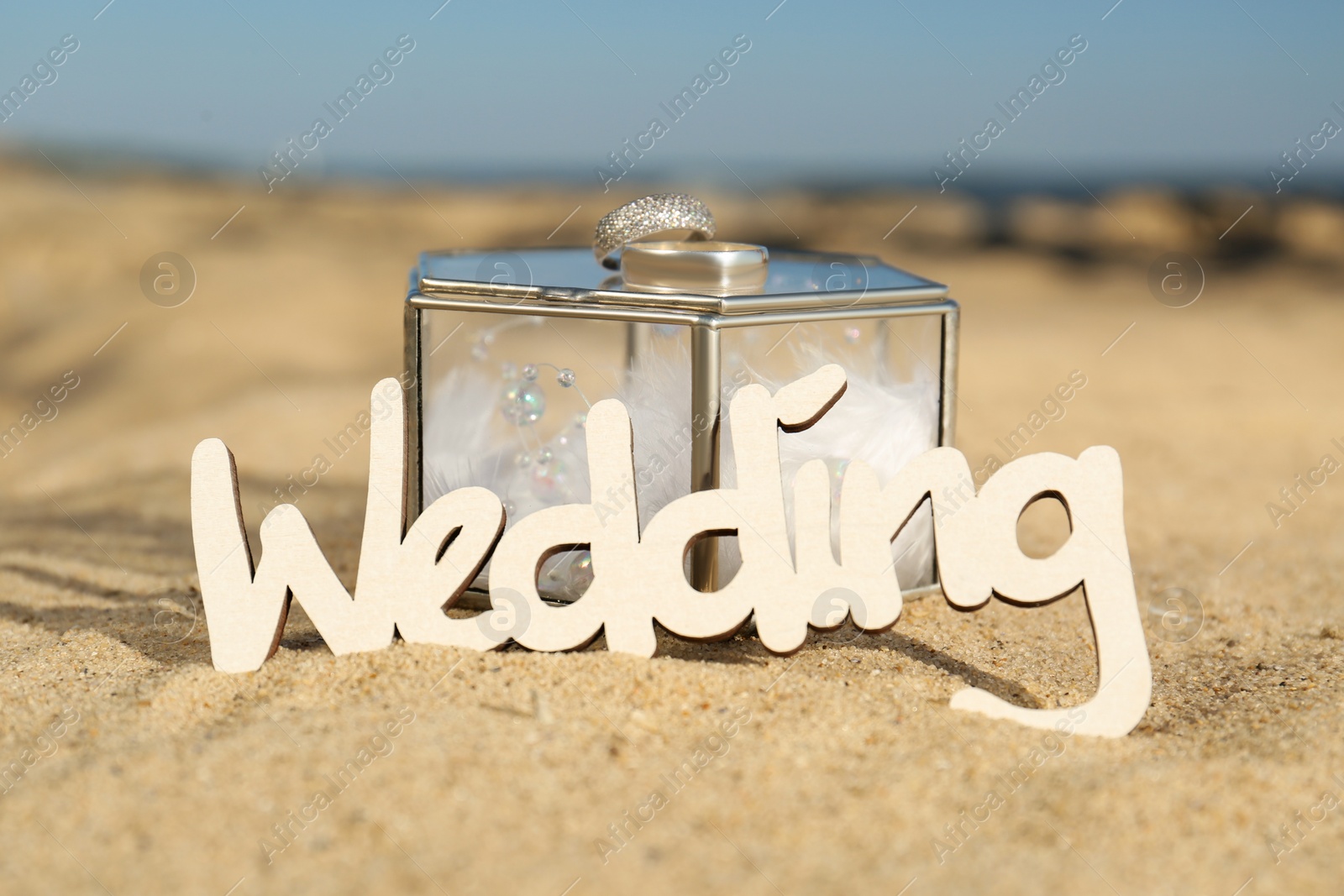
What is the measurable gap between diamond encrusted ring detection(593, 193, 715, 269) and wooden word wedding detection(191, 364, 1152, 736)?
68 cm

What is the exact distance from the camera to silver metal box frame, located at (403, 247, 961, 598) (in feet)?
8.18

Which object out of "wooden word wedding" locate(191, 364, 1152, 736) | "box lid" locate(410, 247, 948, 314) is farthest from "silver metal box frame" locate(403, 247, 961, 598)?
"wooden word wedding" locate(191, 364, 1152, 736)

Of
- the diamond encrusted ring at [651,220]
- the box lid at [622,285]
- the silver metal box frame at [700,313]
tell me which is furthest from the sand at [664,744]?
the diamond encrusted ring at [651,220]

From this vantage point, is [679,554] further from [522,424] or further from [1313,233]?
[1313,233]

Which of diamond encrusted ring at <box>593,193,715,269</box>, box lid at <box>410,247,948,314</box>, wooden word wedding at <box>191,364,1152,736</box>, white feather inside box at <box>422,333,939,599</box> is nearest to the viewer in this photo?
wooden word wedding at <box>191,364,1152,736</box>

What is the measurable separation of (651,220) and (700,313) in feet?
1.88

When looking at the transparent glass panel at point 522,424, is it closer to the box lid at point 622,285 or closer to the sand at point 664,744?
the box lid at point 622,285

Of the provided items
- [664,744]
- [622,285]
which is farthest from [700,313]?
[664,744]

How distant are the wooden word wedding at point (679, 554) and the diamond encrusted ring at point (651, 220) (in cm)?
68

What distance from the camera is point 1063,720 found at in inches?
88.0

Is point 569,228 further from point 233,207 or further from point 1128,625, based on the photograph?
point 1128,625

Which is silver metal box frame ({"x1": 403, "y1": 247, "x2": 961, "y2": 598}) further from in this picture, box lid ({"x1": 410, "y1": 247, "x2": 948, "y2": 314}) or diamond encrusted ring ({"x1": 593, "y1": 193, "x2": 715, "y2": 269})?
diamond encrusted ring ({"x1": 593, "y1": 193, "x2": 715, "y2": 269})

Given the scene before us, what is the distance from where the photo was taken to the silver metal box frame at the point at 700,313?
2.49 m

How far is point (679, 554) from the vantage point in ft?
8.02
